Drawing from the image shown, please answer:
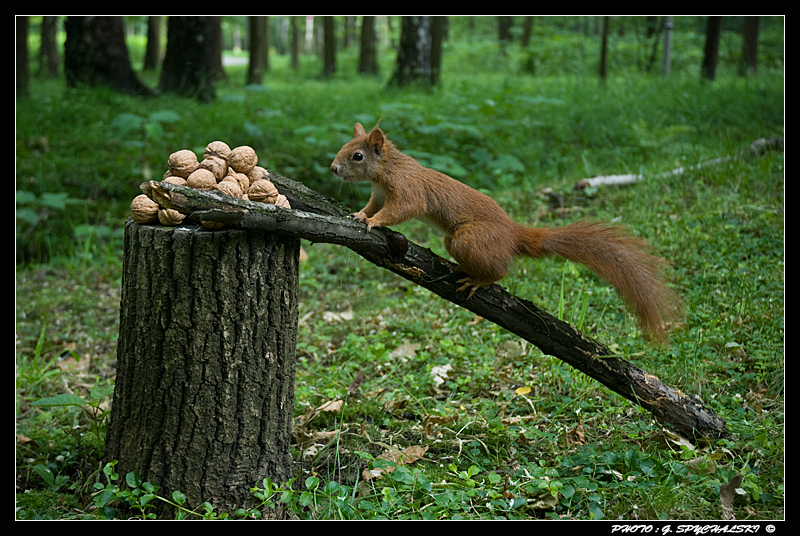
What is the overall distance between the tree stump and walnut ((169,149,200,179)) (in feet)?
0.86

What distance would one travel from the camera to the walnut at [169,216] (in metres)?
2.32

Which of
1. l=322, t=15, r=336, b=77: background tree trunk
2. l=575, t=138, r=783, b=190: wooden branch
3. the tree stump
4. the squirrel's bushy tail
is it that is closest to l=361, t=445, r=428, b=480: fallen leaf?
the tree stump

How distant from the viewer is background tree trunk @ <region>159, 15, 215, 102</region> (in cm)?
870

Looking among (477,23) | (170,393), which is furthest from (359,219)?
(477,23)

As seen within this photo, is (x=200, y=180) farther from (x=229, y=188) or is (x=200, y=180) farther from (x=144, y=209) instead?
(x=144, y=209)

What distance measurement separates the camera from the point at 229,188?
2.45 metres

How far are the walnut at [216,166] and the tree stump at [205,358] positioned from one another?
0.98ft

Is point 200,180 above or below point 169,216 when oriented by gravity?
above

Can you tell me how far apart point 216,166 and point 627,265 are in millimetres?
1806

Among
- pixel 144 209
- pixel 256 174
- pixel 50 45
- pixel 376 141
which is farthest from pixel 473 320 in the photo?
pixel 50 45

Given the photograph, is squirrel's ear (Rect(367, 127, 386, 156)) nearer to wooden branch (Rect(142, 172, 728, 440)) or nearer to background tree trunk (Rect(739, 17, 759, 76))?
wooden branch (Rect(142, 172, 728, 440))

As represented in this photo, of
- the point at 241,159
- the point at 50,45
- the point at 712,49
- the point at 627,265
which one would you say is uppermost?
the point at 50,45
